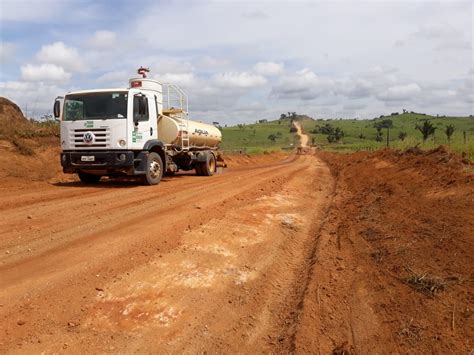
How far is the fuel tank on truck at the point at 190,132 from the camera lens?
612 inches

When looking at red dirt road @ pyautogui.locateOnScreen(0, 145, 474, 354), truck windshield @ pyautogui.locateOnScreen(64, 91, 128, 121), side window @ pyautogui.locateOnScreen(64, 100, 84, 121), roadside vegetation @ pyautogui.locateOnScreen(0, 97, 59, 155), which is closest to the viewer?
red dirt road @ pyautogui.locateOnScreen(0, 145, 474, 354)

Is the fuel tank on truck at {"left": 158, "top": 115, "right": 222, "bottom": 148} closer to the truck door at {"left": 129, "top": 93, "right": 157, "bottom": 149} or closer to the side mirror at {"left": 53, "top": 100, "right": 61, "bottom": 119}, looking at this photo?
the truck door at {"left": 129, "top": 93, "right": 157, "bottom": 149}

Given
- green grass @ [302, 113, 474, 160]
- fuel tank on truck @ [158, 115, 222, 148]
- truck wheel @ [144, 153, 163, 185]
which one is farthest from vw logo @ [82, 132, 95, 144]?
green grass @ [302, 113, 474, 160]

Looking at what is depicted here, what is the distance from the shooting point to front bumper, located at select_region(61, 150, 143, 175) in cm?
1253

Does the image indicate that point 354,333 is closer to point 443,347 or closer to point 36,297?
point 443,347

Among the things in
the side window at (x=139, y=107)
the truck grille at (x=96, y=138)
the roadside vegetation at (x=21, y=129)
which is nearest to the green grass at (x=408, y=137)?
the side window at (x=139, y=107)

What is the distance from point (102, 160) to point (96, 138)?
0.67 meters

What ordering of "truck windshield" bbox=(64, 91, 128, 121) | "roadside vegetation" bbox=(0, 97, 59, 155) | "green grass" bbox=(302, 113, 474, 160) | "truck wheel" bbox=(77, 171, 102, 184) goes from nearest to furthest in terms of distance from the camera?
"truck windshield" bbox=(64, 91, 128, 121) → "truck wheel" bbox=(77, 171, 102, 184) → "roadside vegetation" bbox=(0, 97, 59, 155) → "green grass" bbox=(302, 113, 474, 160)

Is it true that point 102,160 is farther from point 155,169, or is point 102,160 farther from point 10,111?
point 10,111

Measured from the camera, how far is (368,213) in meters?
9.51

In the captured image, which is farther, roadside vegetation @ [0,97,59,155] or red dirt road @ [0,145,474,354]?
roadside vegetation @ [0,97,59,155]

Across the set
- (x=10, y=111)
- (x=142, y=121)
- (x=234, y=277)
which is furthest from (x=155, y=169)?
(x=10, y=111)

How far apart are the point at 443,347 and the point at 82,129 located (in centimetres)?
1130

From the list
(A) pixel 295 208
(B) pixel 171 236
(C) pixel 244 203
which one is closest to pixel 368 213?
(A) pixel 295 208
